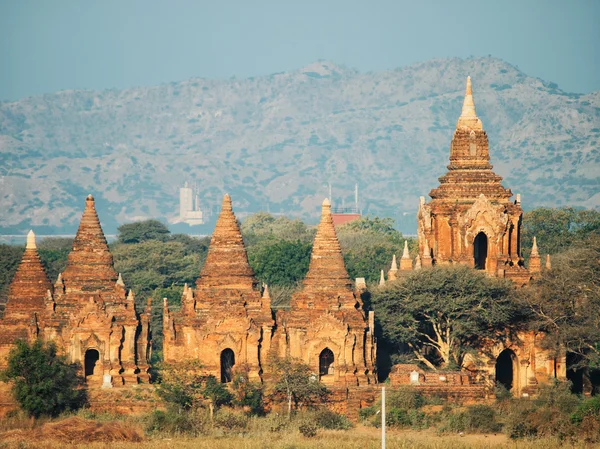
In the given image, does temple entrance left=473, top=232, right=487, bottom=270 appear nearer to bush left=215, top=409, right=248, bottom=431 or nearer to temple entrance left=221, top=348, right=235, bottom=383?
temple entrance left=221, top=348, right=235, bottom=383

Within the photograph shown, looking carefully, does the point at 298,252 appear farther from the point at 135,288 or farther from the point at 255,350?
the point at 255,350

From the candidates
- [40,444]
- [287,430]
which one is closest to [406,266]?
[287,430]

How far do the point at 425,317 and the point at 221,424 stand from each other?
877 cm

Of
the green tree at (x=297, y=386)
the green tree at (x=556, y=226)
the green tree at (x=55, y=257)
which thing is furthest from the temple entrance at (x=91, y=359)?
the green tree at (x=556, y=226)

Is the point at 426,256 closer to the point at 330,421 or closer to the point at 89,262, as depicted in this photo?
the point at 330,421

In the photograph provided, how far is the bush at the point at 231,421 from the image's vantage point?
53719 millimetres

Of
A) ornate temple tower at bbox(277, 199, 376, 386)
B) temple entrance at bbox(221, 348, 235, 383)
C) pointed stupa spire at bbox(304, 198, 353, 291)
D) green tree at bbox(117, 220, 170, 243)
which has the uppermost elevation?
green tree at bbox(117, 220, 170, 243)

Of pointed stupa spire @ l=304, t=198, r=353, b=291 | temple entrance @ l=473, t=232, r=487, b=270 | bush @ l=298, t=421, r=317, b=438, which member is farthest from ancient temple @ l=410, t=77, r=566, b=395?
bush @ l=298, t=421, r=317, b=438

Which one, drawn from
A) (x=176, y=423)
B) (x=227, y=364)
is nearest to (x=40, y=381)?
(x=176, y=423)

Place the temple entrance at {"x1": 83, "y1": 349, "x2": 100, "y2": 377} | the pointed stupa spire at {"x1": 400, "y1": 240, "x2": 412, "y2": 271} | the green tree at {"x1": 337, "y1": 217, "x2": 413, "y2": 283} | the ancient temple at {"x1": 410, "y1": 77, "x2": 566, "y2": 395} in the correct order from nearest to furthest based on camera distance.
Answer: the temple entrance at {"x1": 83, "y1": 349, "x2": 100, "y2": 377} → the ancient temple at {"x1": 410, "y1": 77, "x2": 566, "y2": 395} → the pointed stupa spire at {"x1": 400, "y1": 240, "x2": 412, "y2": 271} → the green tree at {"x1": 337, "y1": 217, "x2": 413, "y2": 283}

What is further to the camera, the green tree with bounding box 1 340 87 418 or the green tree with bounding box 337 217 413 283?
the green tree with bounding box 337 217 413 283

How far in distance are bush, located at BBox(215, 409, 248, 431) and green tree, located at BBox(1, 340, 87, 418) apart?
460 cm

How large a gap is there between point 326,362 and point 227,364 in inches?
124

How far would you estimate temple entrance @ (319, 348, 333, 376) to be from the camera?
58.0 metres
